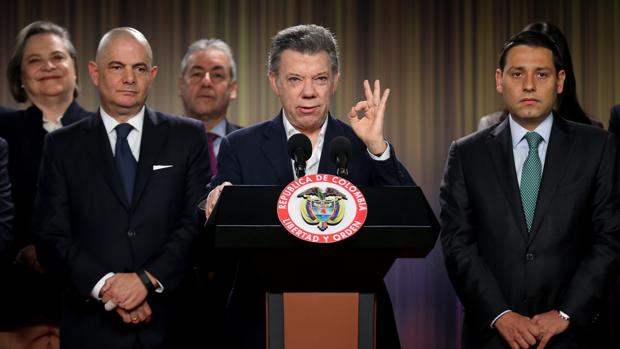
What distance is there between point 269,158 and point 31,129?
152cm

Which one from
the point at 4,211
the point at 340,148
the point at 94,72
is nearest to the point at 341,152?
the point at 340,148

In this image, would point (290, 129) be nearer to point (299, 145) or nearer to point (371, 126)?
point (371, 126)

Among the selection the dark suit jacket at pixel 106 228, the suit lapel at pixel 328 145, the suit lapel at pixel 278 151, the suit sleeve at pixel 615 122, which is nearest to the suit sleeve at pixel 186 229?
the dark suit jacket at pixel 106 228

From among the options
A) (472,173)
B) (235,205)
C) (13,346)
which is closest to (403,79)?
(472,173)

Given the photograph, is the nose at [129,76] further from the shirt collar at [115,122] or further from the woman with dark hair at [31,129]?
the woman with dark hair at [31,129]

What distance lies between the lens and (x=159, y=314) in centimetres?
299

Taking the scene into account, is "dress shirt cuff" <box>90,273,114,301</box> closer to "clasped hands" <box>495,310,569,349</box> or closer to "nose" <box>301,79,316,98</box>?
"nose" <box>301,79,316,98</box>

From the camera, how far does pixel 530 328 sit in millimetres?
2834

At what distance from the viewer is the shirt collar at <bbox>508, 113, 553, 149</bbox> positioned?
3.11 meters

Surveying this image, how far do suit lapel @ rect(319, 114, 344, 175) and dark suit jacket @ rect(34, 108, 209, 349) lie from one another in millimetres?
565

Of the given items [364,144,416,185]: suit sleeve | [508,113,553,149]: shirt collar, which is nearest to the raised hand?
[364,144,416,185]: suit sleeve

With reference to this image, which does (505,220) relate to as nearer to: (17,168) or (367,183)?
(367,183)

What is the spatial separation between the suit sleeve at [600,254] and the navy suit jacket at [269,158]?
2.47ft

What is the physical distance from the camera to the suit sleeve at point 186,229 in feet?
9.72
